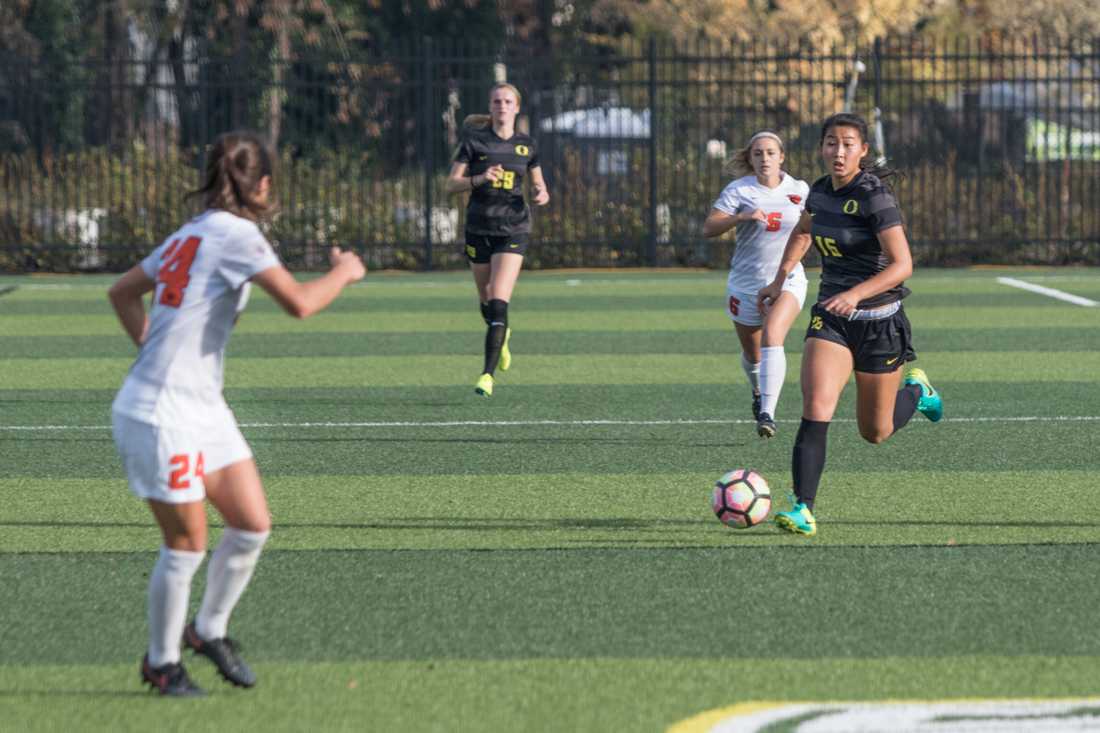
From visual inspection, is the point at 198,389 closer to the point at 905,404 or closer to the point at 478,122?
the point at 905,404

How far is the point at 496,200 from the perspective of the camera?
13.5m

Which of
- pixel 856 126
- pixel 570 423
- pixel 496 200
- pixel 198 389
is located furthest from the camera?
pixel 496 200

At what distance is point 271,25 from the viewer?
32.2 m

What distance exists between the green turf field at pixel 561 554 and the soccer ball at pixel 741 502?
0.11m

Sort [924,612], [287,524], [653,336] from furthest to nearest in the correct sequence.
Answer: [653,336]
[287,524]
[924,612]

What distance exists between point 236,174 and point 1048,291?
18112 millimetres

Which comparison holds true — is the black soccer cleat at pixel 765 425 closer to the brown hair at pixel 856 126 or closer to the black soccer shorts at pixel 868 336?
the black soccer shorts at pixel 868 336

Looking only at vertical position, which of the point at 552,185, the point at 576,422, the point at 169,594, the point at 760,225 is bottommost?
the point at 576,422

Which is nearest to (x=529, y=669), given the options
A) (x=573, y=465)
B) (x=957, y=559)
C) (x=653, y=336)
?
(x=957, y=559)

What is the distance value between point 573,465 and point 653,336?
7.53 m

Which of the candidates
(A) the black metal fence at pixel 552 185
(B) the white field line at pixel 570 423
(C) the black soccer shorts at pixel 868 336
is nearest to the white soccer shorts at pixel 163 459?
(C) the black soccer shorts at pixel 868 336

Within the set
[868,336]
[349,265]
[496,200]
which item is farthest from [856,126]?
[496,200]

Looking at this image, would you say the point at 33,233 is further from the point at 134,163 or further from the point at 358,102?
the point at 358,102

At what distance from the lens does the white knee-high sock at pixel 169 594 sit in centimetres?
536
